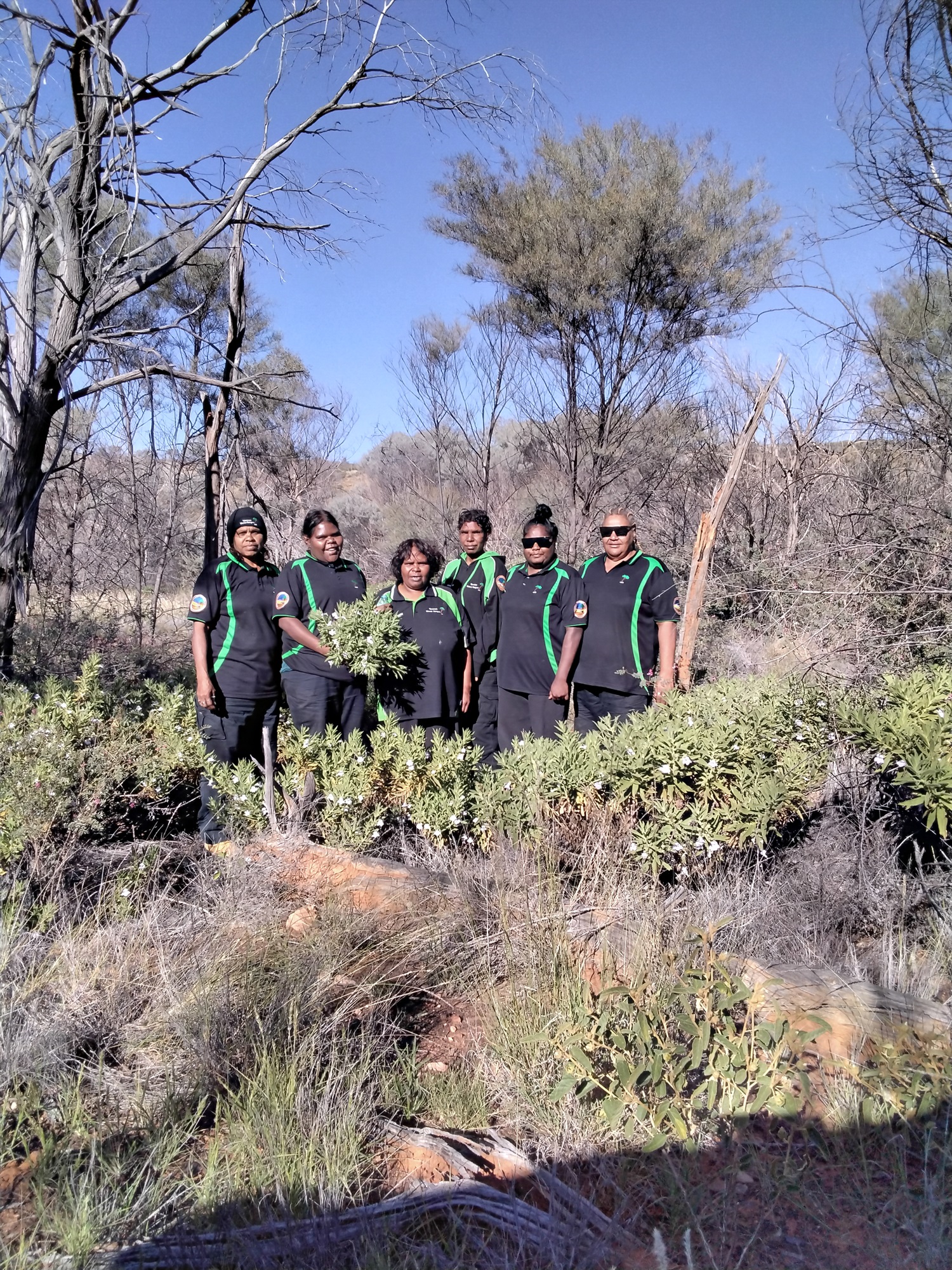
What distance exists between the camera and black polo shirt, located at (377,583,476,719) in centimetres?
530

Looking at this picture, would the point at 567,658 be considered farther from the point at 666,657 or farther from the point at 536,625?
the point at 666,657

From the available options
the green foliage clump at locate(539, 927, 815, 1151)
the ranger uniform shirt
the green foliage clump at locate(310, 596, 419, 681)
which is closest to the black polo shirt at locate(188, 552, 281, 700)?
the green foliage clump at locate(310, 596, 419, 681)

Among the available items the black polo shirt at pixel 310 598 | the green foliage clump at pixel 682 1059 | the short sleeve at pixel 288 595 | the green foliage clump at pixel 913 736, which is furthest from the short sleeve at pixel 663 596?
A: the green foliage clump at pixel 682 1059

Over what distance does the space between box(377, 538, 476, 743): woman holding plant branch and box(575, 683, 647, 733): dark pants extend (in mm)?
826

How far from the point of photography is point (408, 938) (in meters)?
3.29

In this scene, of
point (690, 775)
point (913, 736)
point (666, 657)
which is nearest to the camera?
point (913, 736)

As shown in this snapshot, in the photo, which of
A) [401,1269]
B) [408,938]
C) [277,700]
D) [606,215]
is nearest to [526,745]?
[408,938]

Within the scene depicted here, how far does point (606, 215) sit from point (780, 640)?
1011 centimetres

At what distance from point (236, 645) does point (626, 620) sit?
2412mm

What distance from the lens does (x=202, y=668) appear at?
16.0 ft

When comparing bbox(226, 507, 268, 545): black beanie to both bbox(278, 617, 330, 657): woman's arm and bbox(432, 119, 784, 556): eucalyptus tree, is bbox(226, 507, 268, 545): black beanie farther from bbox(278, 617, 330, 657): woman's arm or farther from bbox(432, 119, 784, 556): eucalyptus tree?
bbox(432, 119, 784, 556): eucalyptus tree

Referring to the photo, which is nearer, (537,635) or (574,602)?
(574,602)

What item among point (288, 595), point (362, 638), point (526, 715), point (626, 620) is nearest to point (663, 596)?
point (626, 620)

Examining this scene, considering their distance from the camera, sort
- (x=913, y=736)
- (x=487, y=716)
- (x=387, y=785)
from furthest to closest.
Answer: (x=487, y=716) < (x=387, y=785) < (x=913, y=736)
